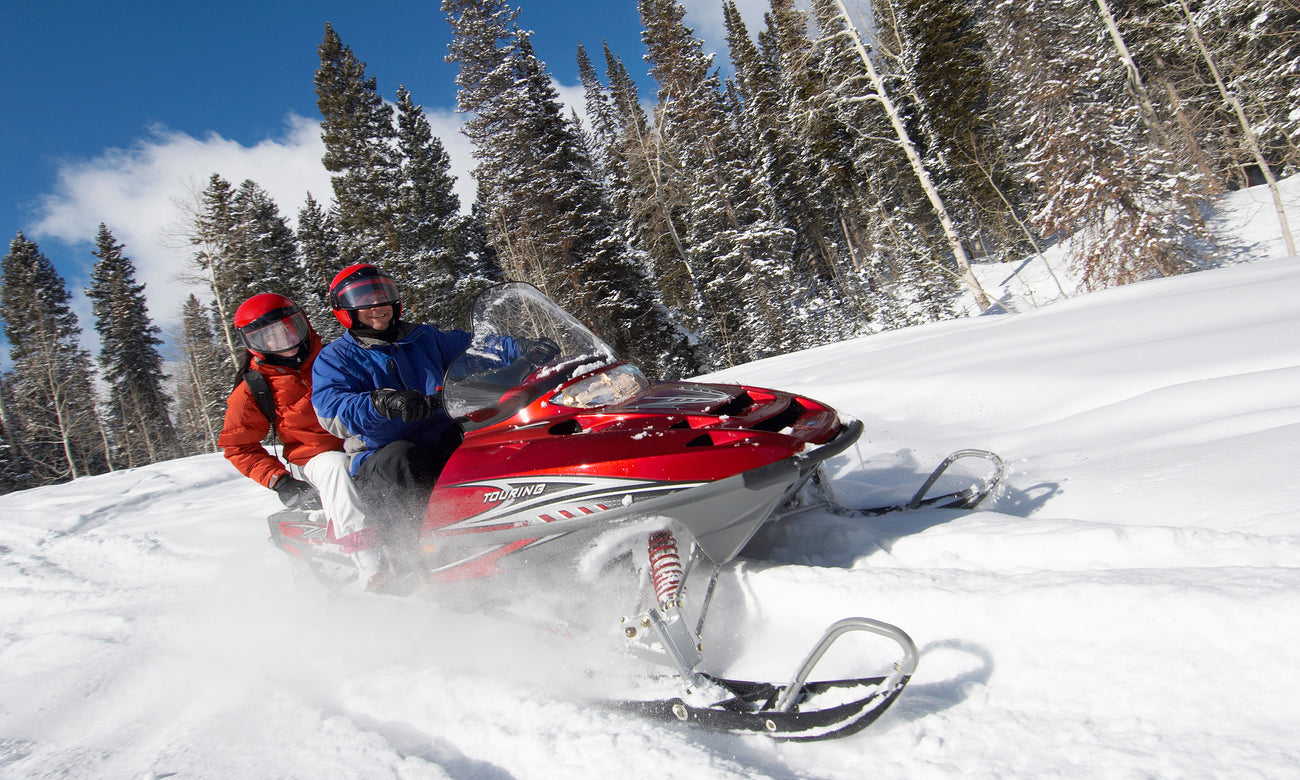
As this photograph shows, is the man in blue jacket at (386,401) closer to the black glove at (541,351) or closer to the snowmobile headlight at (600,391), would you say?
the black glove at (541,351)

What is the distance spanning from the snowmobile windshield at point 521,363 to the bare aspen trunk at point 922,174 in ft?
36.3

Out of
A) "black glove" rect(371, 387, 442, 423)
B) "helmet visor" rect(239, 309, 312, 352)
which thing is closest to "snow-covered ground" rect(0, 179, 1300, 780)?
"black glove" rect(371, 387, 442, 423)

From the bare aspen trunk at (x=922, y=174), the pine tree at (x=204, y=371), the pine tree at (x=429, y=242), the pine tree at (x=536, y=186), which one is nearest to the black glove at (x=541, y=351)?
the bare aspen trunk at (x=922, y=174)

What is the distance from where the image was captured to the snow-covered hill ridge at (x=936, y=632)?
60.7 inches

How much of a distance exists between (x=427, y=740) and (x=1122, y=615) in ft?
7.19

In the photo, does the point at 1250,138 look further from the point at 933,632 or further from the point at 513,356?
the point at 513,356

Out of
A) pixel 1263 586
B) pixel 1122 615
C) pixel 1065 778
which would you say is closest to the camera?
pixel 1065 778

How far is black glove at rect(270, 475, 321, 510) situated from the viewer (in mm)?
3814

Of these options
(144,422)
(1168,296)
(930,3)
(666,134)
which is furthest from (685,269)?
(144,422)

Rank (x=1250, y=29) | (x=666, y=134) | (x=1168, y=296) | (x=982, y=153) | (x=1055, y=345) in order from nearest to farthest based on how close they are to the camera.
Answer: (x=1055, y=345) < (x=1168, y=296) < (x=1250, y=29) < (x=982, y=153) < (x=666, y=134)

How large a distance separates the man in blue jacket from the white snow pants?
70mm

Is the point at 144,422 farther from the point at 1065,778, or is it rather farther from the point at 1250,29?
the point at 1250,29

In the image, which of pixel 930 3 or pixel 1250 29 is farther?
pixel 930 3

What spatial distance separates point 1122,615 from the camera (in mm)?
1704
